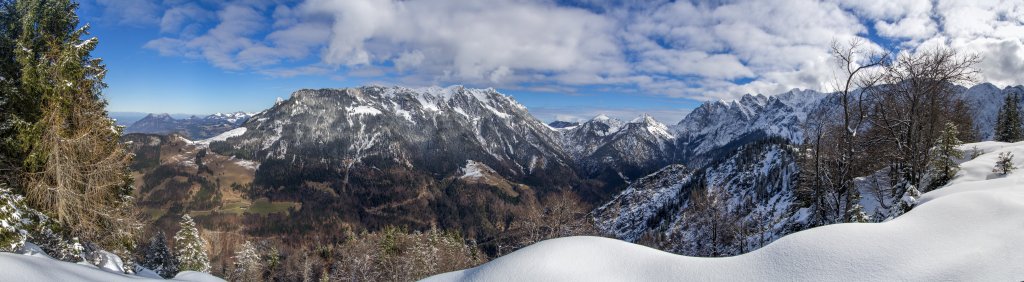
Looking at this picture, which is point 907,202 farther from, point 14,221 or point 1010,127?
point 1010,127

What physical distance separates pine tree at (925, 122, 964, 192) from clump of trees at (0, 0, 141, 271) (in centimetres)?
3529

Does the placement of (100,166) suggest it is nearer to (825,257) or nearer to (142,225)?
(142,225)

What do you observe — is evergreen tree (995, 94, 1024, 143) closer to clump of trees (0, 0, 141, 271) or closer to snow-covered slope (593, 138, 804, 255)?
snow-covered slope (593, 138, 804, 255)

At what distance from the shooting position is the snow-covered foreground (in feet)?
20.5

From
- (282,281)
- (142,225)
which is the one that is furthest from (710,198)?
(282,281)

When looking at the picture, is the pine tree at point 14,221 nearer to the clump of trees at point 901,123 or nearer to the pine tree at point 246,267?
the clump of trees at point 901,123

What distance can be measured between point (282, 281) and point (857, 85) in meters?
103

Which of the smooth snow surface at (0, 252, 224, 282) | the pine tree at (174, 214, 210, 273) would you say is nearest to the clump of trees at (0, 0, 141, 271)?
the smooth snow surface at (0, 252, 224, 282)

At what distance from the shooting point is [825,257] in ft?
22.3

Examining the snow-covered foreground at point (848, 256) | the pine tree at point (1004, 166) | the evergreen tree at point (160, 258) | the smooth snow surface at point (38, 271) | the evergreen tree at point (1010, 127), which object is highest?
the evergreen tree at point (1010, 127)

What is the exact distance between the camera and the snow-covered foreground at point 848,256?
623 centimetres

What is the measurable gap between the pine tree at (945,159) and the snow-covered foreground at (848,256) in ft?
39.5

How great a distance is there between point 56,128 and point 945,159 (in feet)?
117

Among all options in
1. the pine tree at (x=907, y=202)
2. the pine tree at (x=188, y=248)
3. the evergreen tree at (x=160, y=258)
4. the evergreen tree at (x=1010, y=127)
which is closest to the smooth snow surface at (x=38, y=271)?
the pine tree at (x=907, y=202)
